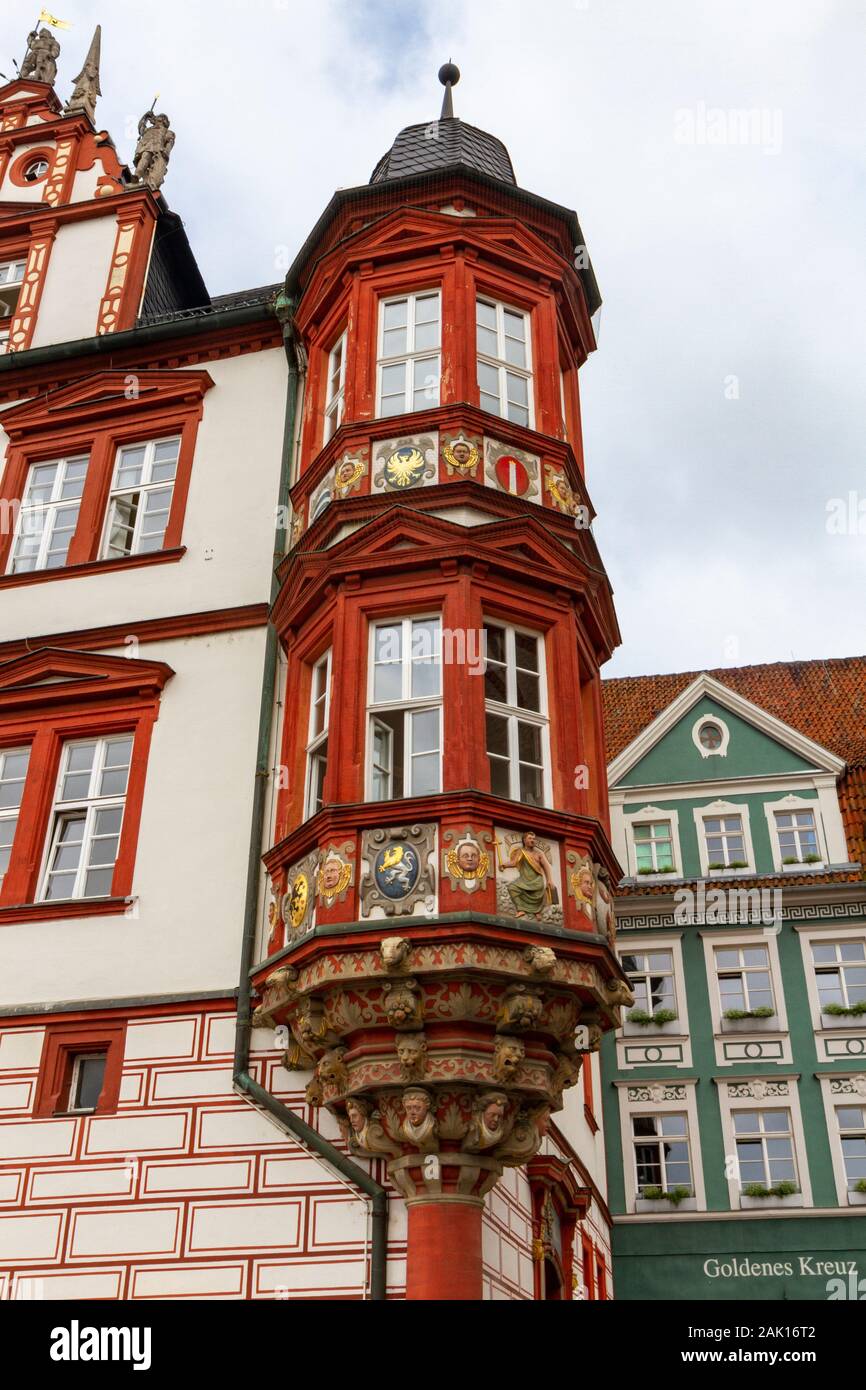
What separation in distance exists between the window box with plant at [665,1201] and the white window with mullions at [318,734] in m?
14.3

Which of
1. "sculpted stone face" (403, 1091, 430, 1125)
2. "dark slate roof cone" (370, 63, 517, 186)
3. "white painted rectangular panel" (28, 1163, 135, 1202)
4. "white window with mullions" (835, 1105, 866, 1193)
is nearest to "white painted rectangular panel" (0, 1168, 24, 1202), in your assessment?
"white painted rectangular panel" (28, 1163, 135, 1202)

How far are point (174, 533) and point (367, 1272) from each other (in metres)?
7.74

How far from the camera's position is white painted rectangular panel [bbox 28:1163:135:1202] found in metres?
11.2

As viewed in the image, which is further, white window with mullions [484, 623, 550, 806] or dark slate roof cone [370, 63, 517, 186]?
dark slate roof cone [370, 63, 517, 186]

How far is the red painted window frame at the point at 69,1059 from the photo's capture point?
11766mm

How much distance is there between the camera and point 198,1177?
36.4 feet

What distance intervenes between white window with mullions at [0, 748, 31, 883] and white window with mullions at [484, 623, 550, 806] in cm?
489

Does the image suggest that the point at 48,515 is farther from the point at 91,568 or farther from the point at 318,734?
the point at 318,734

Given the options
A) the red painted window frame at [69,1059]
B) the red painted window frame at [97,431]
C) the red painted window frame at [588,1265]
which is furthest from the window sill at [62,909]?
the red painted window frame at [588,1265]

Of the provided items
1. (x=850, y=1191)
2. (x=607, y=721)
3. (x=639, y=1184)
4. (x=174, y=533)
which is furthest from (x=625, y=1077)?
(x=174, y=533)

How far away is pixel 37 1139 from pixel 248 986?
215 centimetres

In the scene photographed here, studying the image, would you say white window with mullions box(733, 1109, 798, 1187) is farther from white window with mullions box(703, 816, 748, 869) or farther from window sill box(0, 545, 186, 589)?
window sill box(0, 545, 186, 589)

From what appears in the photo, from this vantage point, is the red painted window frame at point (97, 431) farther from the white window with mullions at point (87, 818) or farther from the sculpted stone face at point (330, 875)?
the sculpted stone face at point (330, 875)
